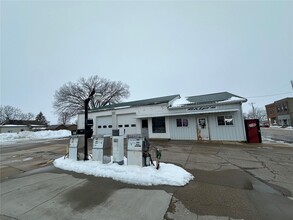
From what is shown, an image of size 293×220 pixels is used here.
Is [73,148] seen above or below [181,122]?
below

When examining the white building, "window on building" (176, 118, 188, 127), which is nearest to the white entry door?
the white building

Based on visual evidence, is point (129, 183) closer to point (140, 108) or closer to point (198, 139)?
point (198, 139)

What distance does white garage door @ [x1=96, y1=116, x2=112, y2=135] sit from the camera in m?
19.0

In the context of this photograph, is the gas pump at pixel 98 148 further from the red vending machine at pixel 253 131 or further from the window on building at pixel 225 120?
the red vending machine at pixel 253 131

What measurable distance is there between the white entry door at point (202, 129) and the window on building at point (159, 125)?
11.7 feet

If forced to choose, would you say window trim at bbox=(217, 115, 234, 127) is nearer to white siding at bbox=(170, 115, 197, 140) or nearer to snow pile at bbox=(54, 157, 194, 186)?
white siding at bbox=(170, 115, 197, 140)

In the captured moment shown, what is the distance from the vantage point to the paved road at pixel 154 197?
9.17ft

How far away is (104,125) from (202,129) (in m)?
12.6

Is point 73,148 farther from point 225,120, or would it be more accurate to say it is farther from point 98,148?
point 225,120

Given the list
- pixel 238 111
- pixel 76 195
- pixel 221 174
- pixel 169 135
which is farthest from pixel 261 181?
pixel 169 135

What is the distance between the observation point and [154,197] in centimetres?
339

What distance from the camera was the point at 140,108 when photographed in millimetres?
16656

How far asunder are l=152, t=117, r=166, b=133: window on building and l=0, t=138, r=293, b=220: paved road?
10.2 meters

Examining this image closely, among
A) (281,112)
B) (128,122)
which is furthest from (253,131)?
(281,112)
